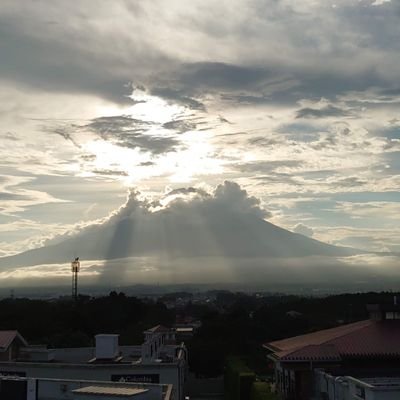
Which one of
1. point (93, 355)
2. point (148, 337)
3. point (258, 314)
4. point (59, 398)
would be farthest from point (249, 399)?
point (258, 314)

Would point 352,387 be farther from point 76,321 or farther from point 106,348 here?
Result: point 76,321

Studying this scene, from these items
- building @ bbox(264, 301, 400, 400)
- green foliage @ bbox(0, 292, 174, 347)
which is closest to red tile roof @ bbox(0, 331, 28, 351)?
building @ bbox(264, 301, 400, 400)

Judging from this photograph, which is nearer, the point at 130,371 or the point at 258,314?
the point at 130,371

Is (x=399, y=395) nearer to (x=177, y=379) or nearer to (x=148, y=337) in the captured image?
(x=177, y=379)

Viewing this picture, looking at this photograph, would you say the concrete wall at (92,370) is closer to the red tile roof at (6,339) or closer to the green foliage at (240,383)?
the red tile roof at (6,339)

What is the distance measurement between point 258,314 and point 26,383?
204ft

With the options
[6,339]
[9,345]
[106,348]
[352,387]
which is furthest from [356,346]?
[6,339]

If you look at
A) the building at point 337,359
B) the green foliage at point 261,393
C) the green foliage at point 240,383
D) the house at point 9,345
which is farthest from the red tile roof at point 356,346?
the house at point 9,345

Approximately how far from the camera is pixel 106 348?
30.3 meters

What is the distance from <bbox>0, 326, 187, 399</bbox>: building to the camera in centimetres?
2686

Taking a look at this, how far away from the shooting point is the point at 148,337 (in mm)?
34062

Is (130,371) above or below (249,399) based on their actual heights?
above

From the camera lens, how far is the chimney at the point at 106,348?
30.2m

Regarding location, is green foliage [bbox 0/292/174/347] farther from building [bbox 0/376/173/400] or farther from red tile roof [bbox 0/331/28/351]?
building [bbox 0/376/173/400]
